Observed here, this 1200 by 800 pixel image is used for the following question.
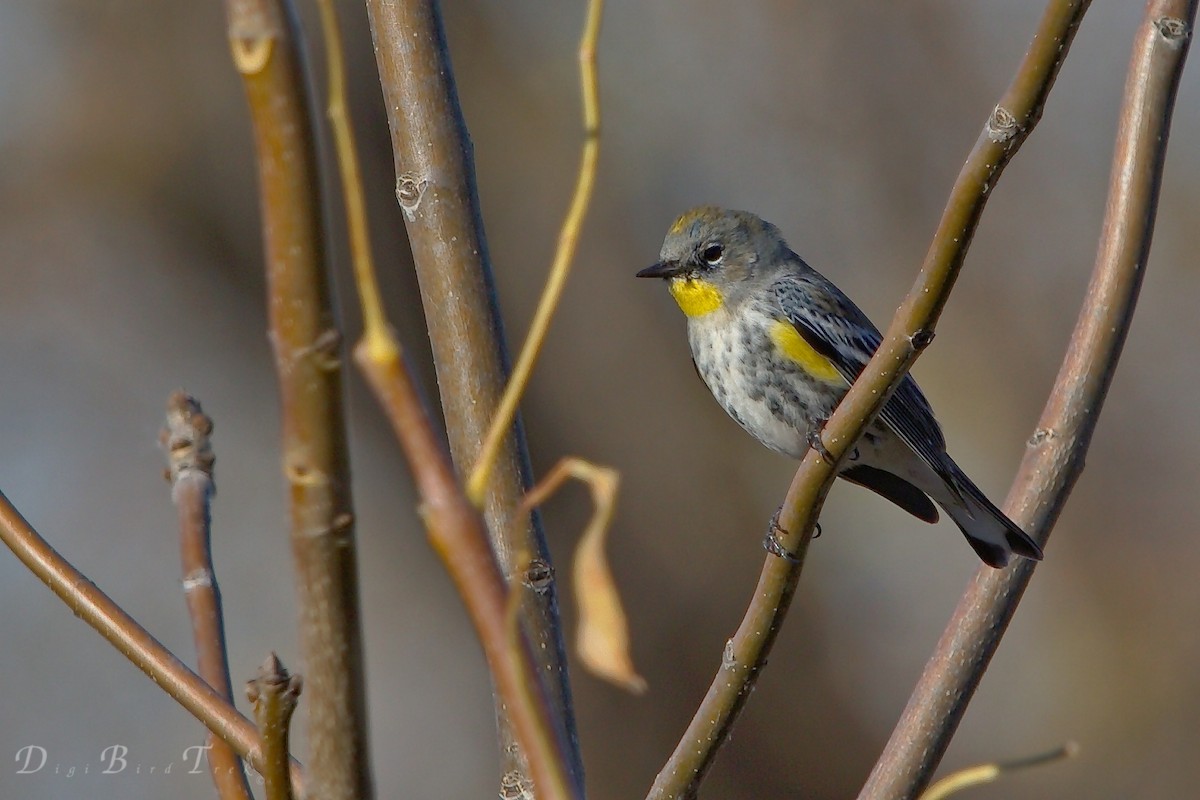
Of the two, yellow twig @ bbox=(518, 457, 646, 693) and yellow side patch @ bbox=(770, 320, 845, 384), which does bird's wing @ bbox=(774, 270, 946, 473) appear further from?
yellow twig @ bbox=(518, 457, 646, 693)

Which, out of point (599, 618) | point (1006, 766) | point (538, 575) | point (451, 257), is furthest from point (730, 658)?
point (599, 618)

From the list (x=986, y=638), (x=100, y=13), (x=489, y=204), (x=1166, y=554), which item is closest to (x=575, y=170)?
(x=489, y=204)

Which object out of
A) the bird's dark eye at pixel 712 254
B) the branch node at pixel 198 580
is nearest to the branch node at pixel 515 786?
the branch node at pixel 198 580

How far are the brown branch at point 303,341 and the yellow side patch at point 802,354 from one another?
3116 mm

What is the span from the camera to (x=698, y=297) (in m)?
4.18

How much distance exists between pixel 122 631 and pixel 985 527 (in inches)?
85.2

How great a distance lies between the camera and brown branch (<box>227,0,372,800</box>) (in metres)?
0.76

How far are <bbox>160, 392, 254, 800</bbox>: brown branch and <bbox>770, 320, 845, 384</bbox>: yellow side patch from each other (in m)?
2.27

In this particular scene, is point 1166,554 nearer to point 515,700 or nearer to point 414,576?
point 414,576

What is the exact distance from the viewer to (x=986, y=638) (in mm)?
2379

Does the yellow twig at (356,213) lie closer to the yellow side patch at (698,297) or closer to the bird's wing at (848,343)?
the bird's wing at (848,343)

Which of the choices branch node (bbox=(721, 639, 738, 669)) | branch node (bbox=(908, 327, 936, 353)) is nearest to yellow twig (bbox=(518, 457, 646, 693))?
branch node (bbox=(908, 327, 936, 353))

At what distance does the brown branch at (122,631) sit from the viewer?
1.52 metres

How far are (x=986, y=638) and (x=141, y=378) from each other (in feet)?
20.2
